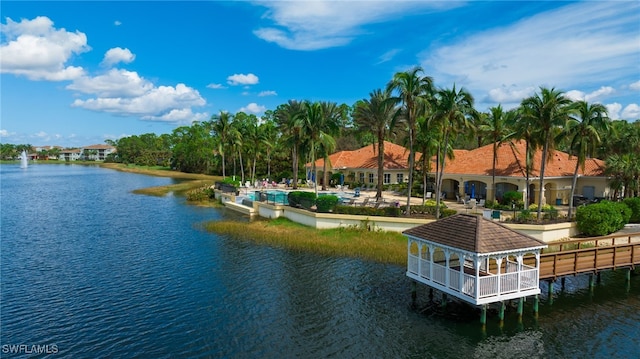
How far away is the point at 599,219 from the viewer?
29.6 metres

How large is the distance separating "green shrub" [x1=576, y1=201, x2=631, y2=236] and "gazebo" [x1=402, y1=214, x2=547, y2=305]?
13.8m

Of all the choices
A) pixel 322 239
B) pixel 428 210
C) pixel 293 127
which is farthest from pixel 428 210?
pixel 293 127

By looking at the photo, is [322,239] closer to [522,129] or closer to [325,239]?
[325,239]

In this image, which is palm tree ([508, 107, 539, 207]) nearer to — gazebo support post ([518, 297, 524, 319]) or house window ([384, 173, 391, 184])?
gazebo support post ([518, 297, 524, 319])

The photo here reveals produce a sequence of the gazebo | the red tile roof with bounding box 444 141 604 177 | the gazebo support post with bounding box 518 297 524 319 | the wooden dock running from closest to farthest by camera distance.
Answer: the gazebo
the gazebo support post with bounding box 518 297 524 319
the wooden dock
the red tile roof with bounding box 444 141 604 177

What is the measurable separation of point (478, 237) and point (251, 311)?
10.0 meters

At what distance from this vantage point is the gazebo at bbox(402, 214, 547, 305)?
17.2 meters

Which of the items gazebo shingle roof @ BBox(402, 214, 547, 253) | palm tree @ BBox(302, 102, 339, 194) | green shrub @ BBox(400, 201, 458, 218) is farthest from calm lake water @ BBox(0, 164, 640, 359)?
palm tree @ BBox(302, 102, 339, 194)

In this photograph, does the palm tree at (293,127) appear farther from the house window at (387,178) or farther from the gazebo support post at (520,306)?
the gazebo support post at (520,306)

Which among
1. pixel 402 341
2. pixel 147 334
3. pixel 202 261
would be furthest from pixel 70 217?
pixel 402 341

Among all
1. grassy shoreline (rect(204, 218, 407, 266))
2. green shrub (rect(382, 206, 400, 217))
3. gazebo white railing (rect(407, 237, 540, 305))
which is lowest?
grassy shoreline (rect(204, 218, 407, 266))

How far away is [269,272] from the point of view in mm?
24250

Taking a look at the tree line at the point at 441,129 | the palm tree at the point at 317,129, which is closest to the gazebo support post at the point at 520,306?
the tree line at the point at 441,129

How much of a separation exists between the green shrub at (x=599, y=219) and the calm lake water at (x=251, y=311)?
6607 millimetres
